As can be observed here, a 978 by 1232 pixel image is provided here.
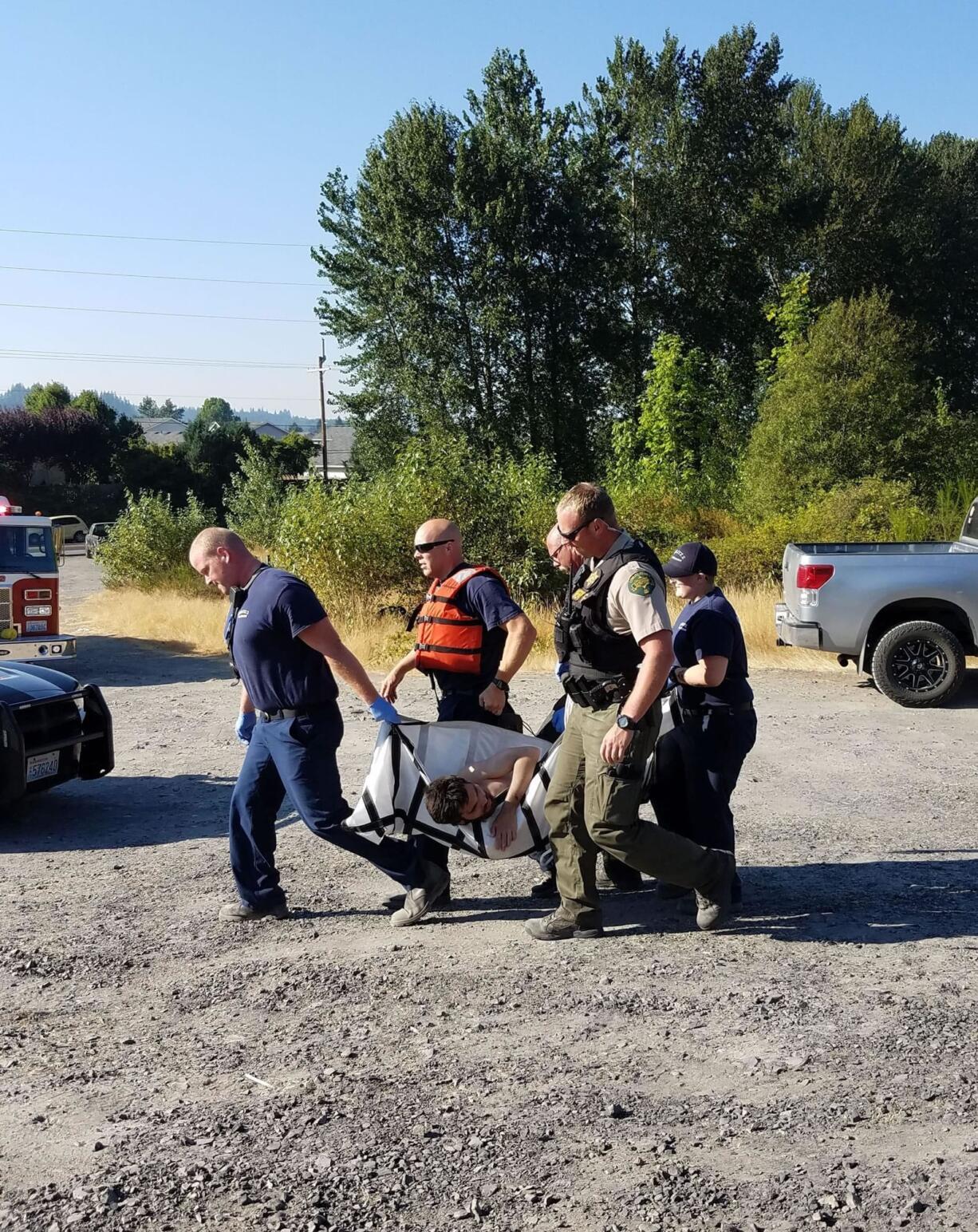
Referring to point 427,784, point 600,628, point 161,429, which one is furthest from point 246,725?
point 161,429

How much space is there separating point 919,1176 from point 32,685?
19.6ft

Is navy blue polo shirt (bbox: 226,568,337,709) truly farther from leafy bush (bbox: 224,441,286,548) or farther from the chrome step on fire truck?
leafy bush (bbox: 224,441,286,548)

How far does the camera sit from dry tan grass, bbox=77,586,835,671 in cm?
1359

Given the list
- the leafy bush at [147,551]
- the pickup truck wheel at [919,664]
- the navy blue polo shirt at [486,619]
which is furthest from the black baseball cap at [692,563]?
the leafy bush at [147,551]

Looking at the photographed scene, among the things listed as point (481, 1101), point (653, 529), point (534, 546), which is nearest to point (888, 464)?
point (653, 529)

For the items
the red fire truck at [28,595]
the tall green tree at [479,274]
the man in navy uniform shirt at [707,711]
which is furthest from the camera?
the tall green tree at [479,274]

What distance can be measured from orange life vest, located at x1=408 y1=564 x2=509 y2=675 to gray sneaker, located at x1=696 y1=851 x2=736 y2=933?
134 cm

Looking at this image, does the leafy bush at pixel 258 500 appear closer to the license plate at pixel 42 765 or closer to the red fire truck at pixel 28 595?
the red fire truck at pixel 28 595

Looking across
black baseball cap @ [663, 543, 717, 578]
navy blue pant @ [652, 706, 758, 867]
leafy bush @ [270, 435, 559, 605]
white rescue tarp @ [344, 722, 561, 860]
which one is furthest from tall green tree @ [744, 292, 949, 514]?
white rescue tarp @ [344, 722, 561, 860]

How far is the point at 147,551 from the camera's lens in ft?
84.9

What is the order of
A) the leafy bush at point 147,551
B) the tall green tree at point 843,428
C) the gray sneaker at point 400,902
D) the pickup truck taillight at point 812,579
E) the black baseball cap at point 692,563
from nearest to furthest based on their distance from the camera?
the black baseball cap at point 692,563, the gray sneaker at point 400,902, the pickup truck taillight at point 812,579, the tall green tree at point 843,428, the leafy bush at point 147,551

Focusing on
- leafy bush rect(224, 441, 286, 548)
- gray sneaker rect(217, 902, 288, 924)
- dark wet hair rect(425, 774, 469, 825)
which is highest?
leafy bush rect(224, 441, 286, 548)

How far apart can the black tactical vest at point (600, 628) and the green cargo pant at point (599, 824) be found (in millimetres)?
164

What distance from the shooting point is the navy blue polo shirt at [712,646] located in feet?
17.1
